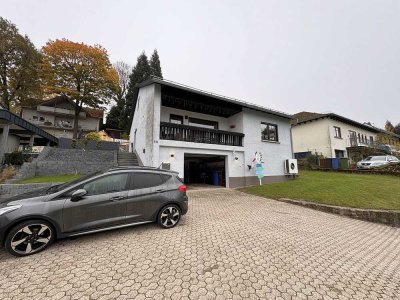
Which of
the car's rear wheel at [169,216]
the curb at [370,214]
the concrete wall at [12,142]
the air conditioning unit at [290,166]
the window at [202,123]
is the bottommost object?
the curb at [370,214]

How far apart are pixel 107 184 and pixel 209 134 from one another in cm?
814

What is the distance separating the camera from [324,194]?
9141 millimetres

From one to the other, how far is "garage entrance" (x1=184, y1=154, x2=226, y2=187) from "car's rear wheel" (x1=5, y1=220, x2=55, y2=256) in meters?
9.15

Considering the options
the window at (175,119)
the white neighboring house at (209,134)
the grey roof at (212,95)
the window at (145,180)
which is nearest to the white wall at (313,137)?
the white neighboring house at (209,134)

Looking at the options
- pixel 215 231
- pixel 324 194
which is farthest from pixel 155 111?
pixel 324 194

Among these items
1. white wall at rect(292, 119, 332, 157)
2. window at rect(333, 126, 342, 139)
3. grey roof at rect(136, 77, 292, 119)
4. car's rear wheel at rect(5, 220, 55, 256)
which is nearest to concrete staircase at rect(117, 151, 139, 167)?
grey roof at rect(136, 77, 292, 119)

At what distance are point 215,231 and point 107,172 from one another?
316 centimetres

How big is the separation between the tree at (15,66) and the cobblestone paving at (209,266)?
1111 inches

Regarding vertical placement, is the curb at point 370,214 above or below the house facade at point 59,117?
below

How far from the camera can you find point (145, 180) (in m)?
4.66

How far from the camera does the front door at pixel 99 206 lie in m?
3.62

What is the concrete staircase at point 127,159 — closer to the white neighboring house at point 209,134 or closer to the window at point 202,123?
the white neighboring house at point 209,134

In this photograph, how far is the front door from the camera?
11.9ft

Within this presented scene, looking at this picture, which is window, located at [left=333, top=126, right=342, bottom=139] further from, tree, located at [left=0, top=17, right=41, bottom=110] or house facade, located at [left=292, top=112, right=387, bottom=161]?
tree, located at [left=0, top=17, right=41, bottom=110]
